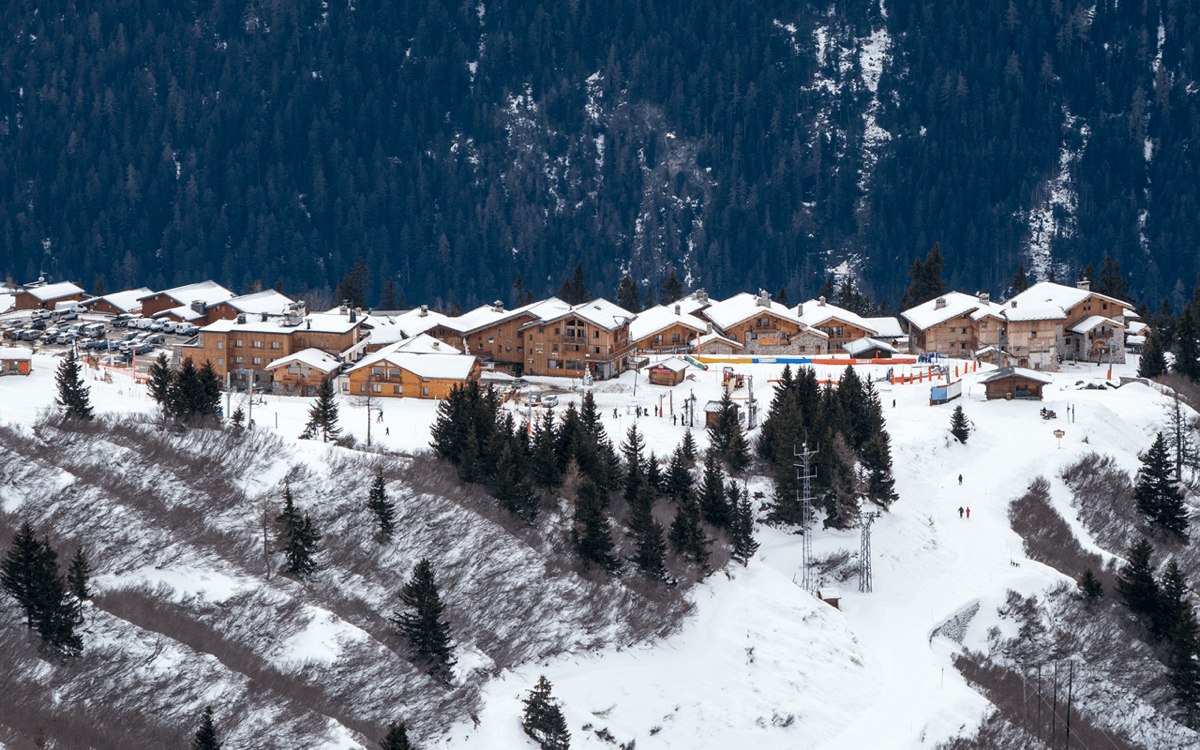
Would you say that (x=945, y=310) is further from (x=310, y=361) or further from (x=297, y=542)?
(x=297, y=542)

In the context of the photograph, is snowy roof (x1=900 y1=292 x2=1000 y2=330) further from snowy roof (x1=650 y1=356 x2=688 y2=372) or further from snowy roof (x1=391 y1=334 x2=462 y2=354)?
snowy roof (x1=391 y1=334 x2=462 y2=354)

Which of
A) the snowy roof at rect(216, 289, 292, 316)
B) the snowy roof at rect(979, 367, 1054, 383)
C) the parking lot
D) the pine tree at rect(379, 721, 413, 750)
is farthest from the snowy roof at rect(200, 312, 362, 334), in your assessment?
the pine tree at rect(379, 721, 413, 750)

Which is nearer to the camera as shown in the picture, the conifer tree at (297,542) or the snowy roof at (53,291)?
the conifer tree at (297,542)

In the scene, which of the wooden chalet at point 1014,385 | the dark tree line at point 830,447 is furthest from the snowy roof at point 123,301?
the wooden chalet at point 1014,385

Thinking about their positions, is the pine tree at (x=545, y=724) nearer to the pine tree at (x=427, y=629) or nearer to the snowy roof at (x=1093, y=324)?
the pine tree at (x=427, y=629)

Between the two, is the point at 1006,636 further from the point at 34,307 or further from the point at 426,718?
the point at 34,307

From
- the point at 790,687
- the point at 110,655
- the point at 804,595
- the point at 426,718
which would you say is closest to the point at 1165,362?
the point at 804,595

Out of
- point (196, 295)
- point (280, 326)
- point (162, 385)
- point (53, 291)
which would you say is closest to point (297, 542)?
point (162, 385)
